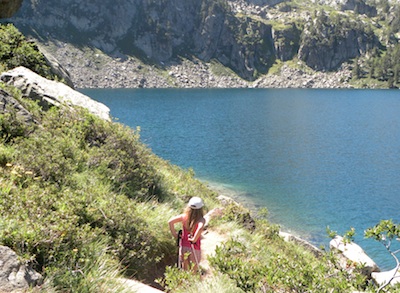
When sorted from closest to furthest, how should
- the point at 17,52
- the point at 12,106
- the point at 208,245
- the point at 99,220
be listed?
1. the point at 99,220
2. the point at 12,106
3. the point at 208,245
4. the point at 17,52

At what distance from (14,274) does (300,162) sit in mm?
41684

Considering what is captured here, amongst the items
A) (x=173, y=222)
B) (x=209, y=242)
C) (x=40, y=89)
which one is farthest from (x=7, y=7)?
(x=209, y=242)

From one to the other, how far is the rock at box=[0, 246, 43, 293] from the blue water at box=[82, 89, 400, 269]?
12.1m

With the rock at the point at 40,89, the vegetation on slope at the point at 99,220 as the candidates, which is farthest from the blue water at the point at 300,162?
the vegetation on slope at the point at 99,220

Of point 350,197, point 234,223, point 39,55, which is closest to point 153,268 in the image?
point 234,223

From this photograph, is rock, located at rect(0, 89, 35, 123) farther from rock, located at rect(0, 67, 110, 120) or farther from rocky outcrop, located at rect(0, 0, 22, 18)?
rocky outcrop, located at rect(0, 0, 22, 18)

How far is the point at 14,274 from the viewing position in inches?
165

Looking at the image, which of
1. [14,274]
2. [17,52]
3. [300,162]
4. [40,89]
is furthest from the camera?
[300,162]

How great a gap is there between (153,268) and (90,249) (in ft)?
8.66

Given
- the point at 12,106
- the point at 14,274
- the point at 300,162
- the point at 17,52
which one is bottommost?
the point at 300,162

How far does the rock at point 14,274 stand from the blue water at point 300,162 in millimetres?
12067

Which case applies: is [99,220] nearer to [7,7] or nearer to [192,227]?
[192,227]

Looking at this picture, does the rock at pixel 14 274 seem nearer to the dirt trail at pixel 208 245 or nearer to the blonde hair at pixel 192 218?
the dirt trail at pixel 208 245

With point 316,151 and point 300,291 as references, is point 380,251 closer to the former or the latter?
point 300,291
